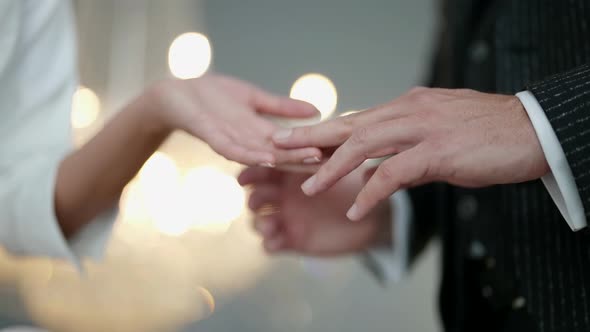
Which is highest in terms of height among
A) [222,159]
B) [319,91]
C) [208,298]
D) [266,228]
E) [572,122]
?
[572,122]

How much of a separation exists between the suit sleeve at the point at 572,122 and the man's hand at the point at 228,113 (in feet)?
0.72

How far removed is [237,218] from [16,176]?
0.99 meters

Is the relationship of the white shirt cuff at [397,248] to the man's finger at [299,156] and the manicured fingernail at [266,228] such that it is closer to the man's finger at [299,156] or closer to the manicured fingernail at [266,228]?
the manicured fingernail at [266,228]

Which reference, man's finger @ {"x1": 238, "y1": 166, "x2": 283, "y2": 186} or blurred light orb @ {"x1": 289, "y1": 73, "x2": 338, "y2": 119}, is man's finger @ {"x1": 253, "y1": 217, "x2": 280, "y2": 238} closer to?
man's finger @ {"x1": 238, "y1": 166, "x2": 283, "y2": 186}

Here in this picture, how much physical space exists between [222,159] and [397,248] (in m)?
0.78

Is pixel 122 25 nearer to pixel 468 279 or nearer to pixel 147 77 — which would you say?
pixel 147 77

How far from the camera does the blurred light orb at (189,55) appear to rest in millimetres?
1739

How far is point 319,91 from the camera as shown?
1.73 meters

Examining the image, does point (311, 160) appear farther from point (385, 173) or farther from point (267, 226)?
point (267, 226)

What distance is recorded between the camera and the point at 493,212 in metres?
0.83

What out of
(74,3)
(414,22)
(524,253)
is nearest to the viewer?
(524,253)

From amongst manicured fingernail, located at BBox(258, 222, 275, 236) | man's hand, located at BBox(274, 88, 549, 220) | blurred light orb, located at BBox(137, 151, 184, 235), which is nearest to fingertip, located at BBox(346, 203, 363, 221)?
man's hand, located at BBox(274, 88, 549, 220)

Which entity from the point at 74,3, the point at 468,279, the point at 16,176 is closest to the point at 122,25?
the point at 74,3

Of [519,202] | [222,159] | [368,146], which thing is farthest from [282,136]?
[222,159]
